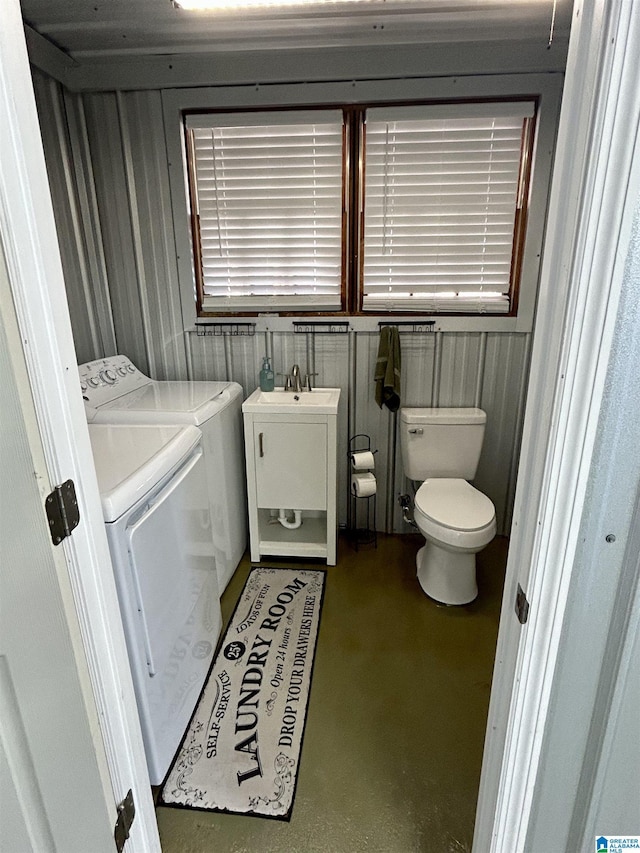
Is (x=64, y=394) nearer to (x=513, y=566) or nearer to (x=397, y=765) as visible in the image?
(x=513, y=566)

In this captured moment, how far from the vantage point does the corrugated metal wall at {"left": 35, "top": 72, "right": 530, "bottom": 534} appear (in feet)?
7.82

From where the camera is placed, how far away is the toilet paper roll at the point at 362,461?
254 centimetres

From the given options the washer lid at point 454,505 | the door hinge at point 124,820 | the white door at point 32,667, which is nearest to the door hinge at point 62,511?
the white door at point 32,667

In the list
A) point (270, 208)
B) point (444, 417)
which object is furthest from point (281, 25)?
point (444, 417)

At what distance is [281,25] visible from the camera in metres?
1.97

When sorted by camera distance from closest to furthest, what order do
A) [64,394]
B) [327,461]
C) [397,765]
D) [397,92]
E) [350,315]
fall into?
[64,394], [397,765], [397,92], [327,461], [350,315]

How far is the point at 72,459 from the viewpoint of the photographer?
34.6 inches

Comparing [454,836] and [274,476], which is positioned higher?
[274,476]

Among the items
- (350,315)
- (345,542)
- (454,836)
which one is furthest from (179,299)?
(454,836)

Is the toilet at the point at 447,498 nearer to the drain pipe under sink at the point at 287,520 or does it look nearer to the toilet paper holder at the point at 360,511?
the toilet paper holder at the point at 360,511

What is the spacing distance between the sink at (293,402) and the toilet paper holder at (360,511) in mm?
366

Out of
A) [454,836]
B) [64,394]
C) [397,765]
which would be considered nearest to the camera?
[64,394]

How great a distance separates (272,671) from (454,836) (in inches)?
32.4

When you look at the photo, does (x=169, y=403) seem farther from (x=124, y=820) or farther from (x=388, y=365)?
(x=124, y=820)
